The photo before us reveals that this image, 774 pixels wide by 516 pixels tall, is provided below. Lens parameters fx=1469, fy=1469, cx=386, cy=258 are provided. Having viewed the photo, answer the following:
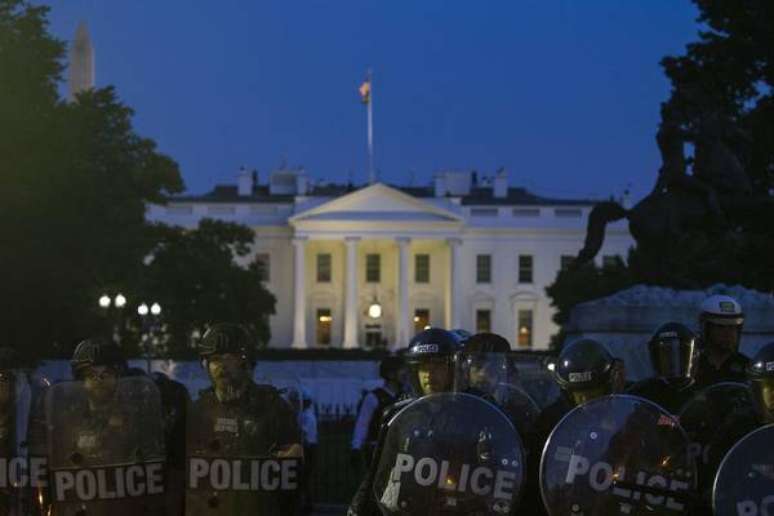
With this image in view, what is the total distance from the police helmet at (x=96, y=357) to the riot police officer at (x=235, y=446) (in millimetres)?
439

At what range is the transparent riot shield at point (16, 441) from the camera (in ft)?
21.5

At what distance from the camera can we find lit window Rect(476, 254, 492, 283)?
95875 mm

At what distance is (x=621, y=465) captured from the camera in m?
4.79

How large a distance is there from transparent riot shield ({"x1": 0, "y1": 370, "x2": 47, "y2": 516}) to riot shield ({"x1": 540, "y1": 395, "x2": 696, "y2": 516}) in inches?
105

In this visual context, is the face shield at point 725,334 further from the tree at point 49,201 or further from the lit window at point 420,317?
the lit window at point 420,317

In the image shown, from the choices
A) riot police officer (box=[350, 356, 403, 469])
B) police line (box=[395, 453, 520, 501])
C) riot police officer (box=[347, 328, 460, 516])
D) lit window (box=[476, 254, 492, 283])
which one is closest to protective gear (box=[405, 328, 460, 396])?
riot police officer (box=[347, 328, 460, 516])

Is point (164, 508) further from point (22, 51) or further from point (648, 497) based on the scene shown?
point (22, 51)

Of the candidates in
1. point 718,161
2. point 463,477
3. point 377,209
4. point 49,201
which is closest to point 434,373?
point 463,477

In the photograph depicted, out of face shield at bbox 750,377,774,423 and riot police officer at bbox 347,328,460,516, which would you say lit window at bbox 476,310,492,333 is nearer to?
riot police officer at bbox 347,328,460,516

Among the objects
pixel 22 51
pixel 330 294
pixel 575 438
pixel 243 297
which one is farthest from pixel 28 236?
pixel 330 294

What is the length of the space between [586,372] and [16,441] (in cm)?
281

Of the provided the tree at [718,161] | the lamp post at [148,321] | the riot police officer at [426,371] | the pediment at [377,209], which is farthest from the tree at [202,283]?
the riot police officer at [426,371]

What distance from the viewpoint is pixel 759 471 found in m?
4.48

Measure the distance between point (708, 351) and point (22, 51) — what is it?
98.5 ft
